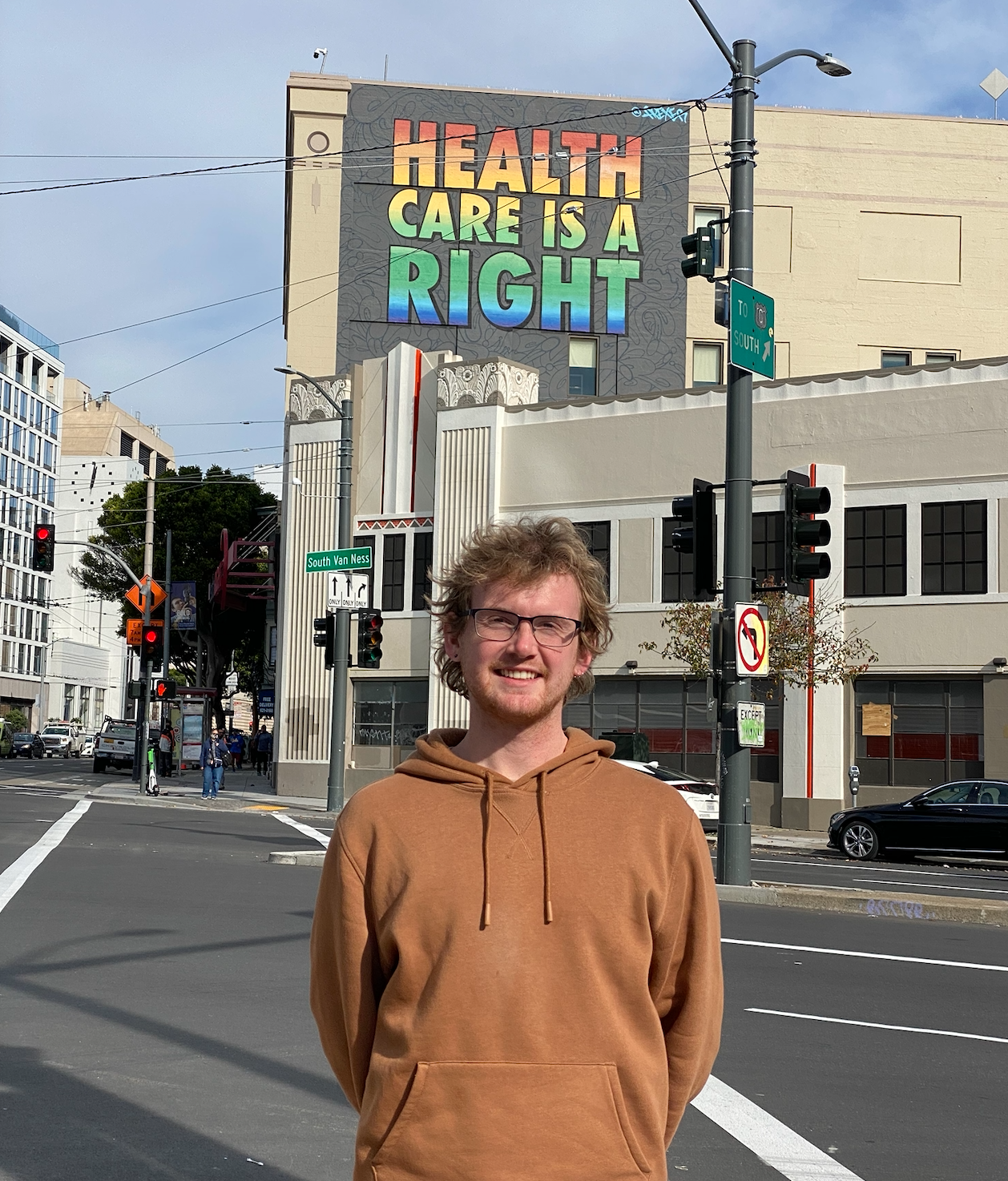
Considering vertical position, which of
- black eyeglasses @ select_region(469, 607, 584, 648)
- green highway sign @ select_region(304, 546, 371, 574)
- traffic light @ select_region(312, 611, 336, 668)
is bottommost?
black eyeglasses @ select_region(469, 607, 584, 648)

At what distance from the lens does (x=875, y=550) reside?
32.4m

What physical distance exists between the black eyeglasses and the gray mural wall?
44859 millimetres

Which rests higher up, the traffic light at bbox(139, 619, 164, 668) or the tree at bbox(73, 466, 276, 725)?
the tree at bbox(73, 466, 276, 725)

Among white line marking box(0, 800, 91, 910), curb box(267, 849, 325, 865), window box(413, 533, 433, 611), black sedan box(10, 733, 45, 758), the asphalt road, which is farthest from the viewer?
black sedan box(10, 733, 45, 758)

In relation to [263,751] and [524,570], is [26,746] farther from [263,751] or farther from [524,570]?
[524,570]

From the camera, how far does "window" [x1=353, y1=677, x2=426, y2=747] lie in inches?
1547

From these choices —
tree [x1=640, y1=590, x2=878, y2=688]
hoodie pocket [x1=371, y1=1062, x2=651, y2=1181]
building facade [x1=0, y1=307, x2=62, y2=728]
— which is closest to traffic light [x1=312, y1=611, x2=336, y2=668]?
tree [x1=640, y1=590, x2=878, y2=688]

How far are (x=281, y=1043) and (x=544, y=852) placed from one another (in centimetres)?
604

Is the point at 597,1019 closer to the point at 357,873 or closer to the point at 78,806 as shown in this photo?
the point at 357,873

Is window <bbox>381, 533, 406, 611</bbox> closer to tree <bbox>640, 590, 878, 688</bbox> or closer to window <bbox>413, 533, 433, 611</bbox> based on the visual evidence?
window <bbox>413, 533, 433, 611</bbox>

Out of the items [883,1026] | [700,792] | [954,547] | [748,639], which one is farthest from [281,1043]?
[954,547]

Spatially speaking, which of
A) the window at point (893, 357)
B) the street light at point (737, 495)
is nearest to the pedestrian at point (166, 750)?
the window at point (893, 357)

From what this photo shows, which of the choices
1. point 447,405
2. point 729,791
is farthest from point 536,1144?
point 447,405

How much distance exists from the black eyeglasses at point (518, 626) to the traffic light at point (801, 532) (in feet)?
44.5
